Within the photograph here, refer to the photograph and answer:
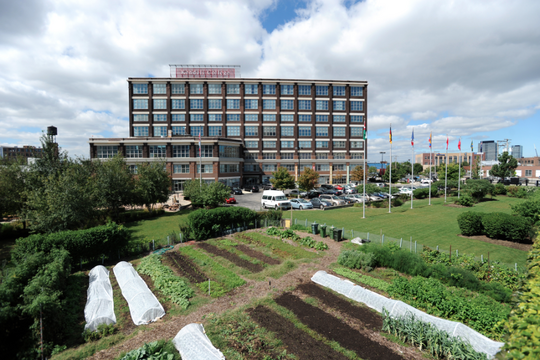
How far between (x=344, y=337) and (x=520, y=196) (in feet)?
178

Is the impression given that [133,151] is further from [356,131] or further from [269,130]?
[356,131]

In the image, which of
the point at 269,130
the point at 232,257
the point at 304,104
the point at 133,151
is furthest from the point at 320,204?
the point at 133,151

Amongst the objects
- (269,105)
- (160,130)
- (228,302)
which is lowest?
(228,302)

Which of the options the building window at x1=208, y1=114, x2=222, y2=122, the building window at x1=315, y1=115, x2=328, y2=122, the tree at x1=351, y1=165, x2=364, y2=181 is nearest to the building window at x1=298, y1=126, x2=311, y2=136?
the building window at x1=315, y1=115, x2=328, y2=122

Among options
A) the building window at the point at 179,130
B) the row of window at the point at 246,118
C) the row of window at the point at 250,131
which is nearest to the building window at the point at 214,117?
the row of window at the point at 246,118

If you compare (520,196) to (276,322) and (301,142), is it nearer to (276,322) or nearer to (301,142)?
(301,142)

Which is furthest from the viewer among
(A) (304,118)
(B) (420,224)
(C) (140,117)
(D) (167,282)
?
(A) (304,118)

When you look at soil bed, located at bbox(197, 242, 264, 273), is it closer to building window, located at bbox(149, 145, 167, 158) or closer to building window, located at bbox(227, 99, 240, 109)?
building window, located at bbox(149, 145, 167, 158)

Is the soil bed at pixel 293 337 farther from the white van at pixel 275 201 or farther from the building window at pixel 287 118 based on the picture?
the building window at pixel 287 118

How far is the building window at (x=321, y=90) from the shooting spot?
237ft

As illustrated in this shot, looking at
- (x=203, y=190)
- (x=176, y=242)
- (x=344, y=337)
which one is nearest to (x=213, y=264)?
(x=176, y=242)

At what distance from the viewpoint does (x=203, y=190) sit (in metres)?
31.6

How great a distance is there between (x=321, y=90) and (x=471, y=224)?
58.5 m

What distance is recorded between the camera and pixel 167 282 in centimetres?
1386
